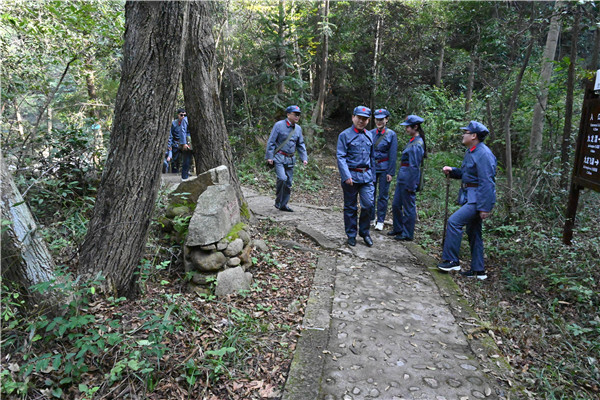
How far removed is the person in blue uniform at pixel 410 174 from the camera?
676cm

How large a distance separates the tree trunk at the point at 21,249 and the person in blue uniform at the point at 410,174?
564 centimetres

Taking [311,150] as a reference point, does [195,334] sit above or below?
below

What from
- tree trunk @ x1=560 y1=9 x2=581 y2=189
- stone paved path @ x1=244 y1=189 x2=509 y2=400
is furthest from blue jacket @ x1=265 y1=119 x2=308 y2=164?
tree trunk @ x1=560 y1=9 x2=581 y2=189

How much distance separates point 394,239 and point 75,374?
5642mm

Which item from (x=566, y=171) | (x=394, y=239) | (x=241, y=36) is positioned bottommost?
(x=394, y=239)

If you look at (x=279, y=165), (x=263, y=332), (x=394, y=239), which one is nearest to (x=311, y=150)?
(x=279, y=165)

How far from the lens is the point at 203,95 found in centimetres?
588

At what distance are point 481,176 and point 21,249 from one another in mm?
5430

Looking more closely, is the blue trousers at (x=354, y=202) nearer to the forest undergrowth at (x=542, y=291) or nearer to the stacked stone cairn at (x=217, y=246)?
the forest undergrowth at (x=542, y=291)

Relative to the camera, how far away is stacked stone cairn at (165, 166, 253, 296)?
14.3 ft

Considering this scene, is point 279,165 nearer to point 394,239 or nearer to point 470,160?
point 394,239

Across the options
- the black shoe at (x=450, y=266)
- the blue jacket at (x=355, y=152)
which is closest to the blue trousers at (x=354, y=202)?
the blue jacket at (x=355, y=152)

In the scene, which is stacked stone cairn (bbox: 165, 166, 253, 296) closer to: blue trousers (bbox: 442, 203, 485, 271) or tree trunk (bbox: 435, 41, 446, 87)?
blue trousers (bbox: 442, 203, 485, 271)

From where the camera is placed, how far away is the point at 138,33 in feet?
11.8
